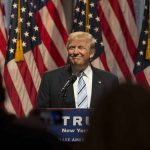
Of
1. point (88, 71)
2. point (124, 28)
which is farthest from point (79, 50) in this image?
point (124, 28)

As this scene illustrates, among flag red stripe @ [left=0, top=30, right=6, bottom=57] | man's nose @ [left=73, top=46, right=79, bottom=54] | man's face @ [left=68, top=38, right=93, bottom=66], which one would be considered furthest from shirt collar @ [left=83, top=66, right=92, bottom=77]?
flag red stripe @ [left=0, top=30, right=6, bottom=57]

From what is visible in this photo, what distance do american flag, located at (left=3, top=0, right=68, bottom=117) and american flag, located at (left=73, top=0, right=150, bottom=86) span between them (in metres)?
0.28

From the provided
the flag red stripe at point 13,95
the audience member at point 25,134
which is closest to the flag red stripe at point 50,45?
the flag red stripe at point 13,95

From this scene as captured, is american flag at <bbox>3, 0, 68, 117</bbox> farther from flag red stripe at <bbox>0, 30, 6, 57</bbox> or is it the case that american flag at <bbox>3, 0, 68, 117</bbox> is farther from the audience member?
the audience member

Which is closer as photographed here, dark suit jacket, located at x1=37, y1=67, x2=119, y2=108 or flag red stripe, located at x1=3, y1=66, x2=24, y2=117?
dark suit jacket, located at x1=37, y1=67, x2=119, y2=108

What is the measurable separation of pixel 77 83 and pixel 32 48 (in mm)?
2360

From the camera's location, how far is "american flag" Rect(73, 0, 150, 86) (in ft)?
21.8

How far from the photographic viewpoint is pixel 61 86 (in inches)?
174

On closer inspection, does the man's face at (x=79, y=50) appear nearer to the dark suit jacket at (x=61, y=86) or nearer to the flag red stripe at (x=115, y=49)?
the dark suit jacket at (x=61, y=86)

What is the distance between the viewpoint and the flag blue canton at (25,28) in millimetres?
6559

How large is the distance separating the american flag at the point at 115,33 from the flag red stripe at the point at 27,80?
2.37ft

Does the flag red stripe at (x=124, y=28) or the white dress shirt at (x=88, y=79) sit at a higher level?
the flag red stripe at (x=124, y=28)

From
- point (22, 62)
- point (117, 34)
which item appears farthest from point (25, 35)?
→ point (117, 34)

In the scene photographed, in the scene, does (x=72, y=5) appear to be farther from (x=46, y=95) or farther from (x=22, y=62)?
(x=46, y=95)
